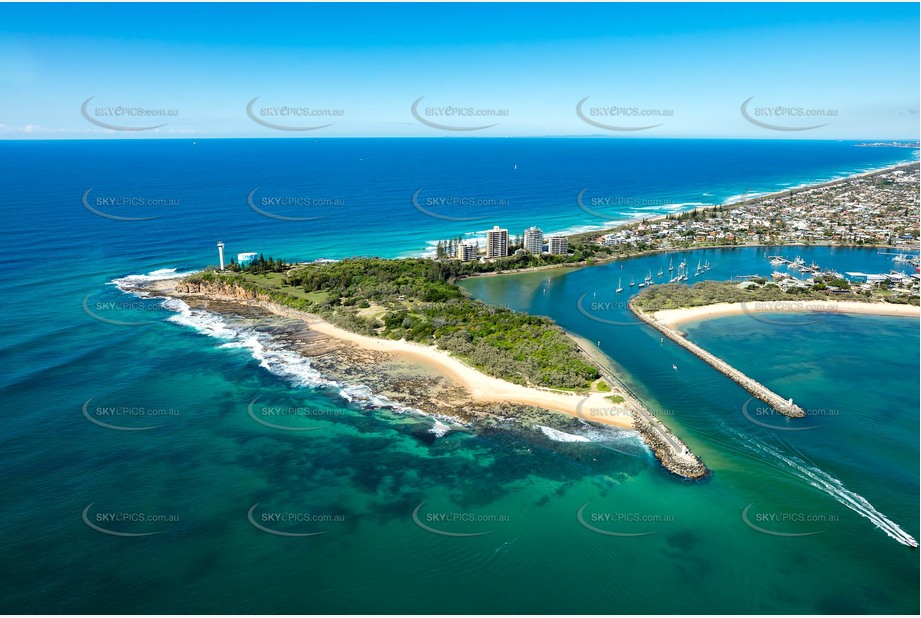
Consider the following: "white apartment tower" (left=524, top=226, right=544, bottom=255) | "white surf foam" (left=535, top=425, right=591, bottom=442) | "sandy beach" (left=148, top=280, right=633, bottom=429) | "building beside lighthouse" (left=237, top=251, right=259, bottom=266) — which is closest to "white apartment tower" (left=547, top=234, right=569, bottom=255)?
"white apartment tower" (left=524, top=226, right=544, bottom=255)

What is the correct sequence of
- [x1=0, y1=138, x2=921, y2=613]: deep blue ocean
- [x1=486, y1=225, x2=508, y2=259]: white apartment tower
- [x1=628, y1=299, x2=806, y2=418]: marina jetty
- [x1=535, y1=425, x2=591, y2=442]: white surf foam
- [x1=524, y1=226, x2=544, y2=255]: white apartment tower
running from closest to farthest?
[x1=0, y1=138, x2=921, y2=613]: deep blue ocean → [x1=535, y1=425, x2=591, y2=442]: white surf foam → [x1=628, y1=299, x2=806, y2=418]: marina jetty → [x1=486, y1=225, x2=508, y2=259]: white apartment tower → [x1=524, y1=226, x2=544, y2=255]: white apartment tower

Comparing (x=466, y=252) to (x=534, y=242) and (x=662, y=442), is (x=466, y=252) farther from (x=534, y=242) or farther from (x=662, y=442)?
(x=662, y=442)

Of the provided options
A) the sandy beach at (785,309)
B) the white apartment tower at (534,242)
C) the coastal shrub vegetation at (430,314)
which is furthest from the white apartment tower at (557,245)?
the sandy beach at (785,309)

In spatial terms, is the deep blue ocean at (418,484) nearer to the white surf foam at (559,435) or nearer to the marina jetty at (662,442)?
the white surf foam at (559,435)

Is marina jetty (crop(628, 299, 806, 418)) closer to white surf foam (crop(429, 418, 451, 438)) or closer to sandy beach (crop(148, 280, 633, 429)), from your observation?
sandy beach (crop(148, 280, 633, 429))

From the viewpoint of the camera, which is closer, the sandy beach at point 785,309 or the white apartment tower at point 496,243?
the sandy beach at point 785,309

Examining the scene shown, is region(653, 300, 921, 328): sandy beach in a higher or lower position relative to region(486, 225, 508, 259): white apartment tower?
lower

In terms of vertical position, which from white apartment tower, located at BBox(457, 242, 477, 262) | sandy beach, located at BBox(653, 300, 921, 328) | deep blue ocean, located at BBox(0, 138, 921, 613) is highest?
white apartment tower, located at BBox(457, 242, 477, 262)
